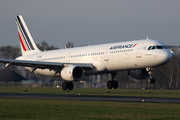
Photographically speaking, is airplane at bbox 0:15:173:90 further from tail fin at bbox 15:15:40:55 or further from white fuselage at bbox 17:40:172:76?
tail fin at bbox 15:15:40:55

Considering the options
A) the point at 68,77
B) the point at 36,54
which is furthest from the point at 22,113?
the point at 36,54

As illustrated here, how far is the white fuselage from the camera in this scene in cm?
3619

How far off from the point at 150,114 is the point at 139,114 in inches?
23.5

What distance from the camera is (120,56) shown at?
38.4 m

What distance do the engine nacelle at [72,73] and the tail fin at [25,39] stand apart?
17.0 metres

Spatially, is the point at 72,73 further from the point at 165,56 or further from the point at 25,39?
the point at 25,39

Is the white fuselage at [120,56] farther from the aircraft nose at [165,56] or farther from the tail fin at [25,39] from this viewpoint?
the tail fin at [25,39]

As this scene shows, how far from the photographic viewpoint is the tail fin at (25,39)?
55.8 metres

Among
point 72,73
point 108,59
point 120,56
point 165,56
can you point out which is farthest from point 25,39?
point 165,56

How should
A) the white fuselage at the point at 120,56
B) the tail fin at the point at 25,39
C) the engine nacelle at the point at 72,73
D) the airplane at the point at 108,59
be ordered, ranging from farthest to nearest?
the tail fin at the point at 25,39 → the engine nacelle at the point at 72,73 → the airplane at the point at 108,59 → the white fuselage at the point at 120,56

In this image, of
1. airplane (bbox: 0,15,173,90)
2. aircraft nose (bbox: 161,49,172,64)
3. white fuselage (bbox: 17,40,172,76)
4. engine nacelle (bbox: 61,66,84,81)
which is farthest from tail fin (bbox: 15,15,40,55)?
aircraft nose (bbox: 161,49,172,64)

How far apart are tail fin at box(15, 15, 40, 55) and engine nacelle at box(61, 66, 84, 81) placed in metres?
17.0

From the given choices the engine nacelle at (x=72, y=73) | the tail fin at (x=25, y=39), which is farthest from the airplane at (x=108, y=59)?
the tail fin at (x=25, y=39)

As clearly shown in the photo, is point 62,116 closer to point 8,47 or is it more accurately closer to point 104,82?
point 104,82
